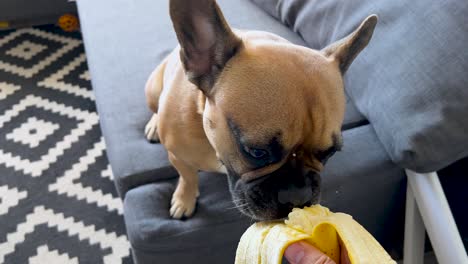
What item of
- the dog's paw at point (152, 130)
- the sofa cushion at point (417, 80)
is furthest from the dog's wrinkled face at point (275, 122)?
the dog's paw at point (152, 130)

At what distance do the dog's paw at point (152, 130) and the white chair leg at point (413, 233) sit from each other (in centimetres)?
66

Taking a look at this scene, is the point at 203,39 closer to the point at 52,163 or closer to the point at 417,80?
the point at 417,80

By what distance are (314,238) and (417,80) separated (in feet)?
1.61

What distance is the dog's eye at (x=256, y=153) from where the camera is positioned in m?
0.80

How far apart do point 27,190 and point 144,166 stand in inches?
28.7

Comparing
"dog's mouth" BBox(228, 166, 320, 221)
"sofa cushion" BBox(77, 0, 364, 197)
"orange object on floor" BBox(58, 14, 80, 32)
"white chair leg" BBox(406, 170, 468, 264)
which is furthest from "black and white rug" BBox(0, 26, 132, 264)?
"white chair leg" BBox(406, 170, 468, 264)

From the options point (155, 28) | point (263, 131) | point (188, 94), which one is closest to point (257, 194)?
point (263, 131)

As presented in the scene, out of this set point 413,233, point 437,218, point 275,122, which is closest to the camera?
point 275,122

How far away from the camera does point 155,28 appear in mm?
1506

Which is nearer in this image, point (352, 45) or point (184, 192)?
point (352, 45)

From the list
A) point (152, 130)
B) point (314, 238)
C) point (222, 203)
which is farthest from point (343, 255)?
point (152, 130)

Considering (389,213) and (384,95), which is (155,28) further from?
(389,213)

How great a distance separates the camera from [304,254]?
65 cm

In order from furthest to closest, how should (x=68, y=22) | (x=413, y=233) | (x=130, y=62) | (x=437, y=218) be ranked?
(x=68, y=22)
(x=130, y=62)
(x=413, y=233)
(x=437, y=218)
